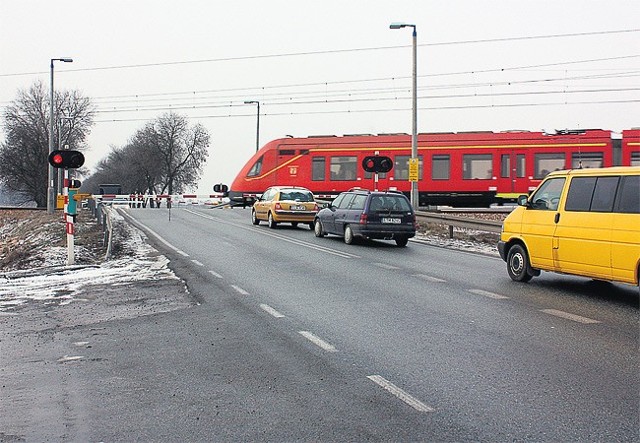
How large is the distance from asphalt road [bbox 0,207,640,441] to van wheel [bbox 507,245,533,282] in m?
0.39

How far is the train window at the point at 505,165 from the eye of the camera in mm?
34281

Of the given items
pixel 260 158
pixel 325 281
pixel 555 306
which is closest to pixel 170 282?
pixel 325 281

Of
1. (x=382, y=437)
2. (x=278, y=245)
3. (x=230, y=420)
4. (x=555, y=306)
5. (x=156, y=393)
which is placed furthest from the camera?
(x=278, y=245)

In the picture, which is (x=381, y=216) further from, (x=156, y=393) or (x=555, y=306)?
(x=156, y=393)

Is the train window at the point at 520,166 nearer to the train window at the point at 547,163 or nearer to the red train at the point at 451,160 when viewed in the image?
the red train at the point at 451,160

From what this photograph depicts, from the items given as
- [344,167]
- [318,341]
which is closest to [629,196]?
[318,341]

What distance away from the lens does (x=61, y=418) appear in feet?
16.9

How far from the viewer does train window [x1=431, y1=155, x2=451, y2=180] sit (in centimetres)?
3522

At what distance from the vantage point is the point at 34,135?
226 ft

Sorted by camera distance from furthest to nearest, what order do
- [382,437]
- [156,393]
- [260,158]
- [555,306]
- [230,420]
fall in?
[260,158] < [555,306] < [156,393] < [230,420] < [382,437]

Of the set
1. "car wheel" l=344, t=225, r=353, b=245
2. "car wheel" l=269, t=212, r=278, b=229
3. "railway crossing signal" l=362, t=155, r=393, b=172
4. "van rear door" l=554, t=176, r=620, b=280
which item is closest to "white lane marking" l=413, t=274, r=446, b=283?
"van rear door" l=554, t=176, r=620, b=280

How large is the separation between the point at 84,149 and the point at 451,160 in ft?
152

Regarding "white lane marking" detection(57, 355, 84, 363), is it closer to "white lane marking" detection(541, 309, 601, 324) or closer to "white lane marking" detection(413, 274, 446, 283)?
"white lane marking" detection(541, 309, 601, 324)

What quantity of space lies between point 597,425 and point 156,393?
10.6ft
